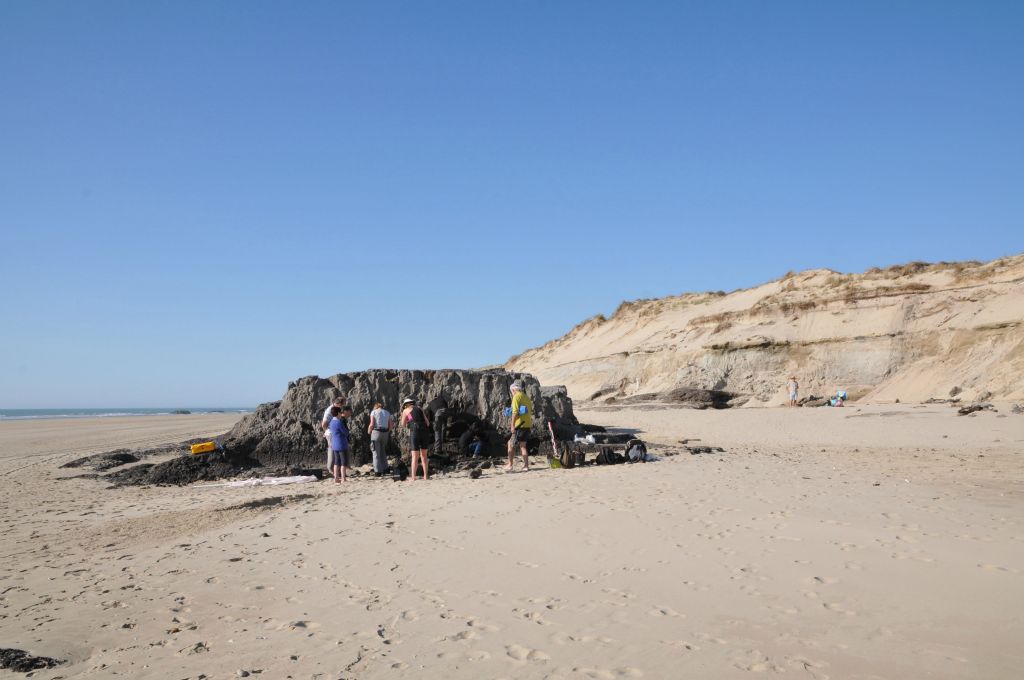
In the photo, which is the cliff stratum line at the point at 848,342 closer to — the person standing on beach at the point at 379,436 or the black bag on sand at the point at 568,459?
the black bag on sand at the point at 568,459

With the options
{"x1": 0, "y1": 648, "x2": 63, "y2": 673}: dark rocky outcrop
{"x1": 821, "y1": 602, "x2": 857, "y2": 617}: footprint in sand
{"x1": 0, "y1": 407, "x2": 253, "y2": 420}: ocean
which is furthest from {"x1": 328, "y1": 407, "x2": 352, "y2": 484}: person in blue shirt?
{"x1": 0, "y1": 407, "x2": 253, "y2": 420}: ocean

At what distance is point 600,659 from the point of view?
3842 mm

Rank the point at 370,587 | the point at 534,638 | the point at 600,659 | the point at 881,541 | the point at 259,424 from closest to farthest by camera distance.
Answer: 1. the point at 600,659
2. the point at 534,638
3. the point at 370,587
4. the point at 881,541
5. the point at 259,424

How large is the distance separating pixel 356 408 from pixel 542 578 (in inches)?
376

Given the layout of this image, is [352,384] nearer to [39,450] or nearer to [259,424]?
[259,424]

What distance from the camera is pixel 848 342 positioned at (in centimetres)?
2816

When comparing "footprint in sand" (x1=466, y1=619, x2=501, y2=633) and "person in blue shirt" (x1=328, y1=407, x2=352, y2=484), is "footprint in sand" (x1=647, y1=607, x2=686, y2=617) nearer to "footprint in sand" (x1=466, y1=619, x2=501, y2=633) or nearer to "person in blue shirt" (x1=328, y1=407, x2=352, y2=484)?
"footprint in sand" (x1=466, y1=619, x2=501, y2=633)

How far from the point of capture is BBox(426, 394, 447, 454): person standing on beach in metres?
14.1

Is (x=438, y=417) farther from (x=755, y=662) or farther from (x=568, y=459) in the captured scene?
(x=755, y=662)

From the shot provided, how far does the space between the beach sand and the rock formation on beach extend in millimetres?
3441

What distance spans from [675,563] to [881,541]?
6.88ft

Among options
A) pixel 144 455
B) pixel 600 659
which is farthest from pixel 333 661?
pixel 144 455

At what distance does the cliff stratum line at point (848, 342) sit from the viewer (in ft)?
77.9

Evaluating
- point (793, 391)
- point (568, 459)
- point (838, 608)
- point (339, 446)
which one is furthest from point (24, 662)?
point (793, 391)
